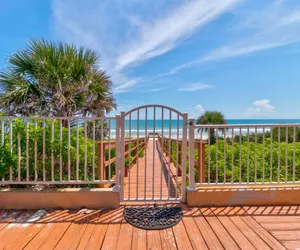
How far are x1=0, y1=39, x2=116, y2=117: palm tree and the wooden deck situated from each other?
8.87ft

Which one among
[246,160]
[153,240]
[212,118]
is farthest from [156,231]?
[212,118]

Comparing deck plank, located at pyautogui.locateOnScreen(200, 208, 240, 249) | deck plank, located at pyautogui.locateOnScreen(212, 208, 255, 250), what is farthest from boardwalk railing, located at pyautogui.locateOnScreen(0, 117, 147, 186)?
deck plank, located at pyautogui.locateOnScreen(212, 208, 255, 250)

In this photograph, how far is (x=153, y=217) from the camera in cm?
207

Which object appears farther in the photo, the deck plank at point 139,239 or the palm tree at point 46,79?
the palm tree at point 46,79

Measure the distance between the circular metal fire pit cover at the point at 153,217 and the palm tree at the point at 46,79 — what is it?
3.06 m

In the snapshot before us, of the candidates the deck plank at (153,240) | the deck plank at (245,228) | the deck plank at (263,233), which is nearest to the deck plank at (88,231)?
the deck plank at (153,240)

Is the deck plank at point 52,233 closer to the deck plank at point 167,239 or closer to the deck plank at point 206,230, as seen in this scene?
the deck plank at point 167,239

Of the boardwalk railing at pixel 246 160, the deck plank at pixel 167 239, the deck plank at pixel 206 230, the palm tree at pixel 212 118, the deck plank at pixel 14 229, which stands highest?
the palm tree at pixel 212 118

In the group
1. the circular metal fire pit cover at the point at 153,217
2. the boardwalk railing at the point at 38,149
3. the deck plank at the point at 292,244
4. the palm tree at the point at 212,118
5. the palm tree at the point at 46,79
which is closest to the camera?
the deck plank at the point at 292,244

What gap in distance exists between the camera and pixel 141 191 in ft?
9.71

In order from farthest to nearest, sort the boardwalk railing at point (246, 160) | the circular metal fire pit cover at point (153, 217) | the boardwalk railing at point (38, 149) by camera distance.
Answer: the boardwalk railing at point (246, 160) → the boardwalk railing at point (38, 149) → the circular metal fire pit cover at point (153, 217)

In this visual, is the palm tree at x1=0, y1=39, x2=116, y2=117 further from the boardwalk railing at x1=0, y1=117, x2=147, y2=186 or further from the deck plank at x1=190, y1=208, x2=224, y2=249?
the deck plank at x1=190, y1=208, x2=224, y2=249

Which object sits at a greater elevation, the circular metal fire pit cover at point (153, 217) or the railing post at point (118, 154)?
the railing post at point (118, 154)

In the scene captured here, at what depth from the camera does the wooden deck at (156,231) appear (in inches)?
62.7
